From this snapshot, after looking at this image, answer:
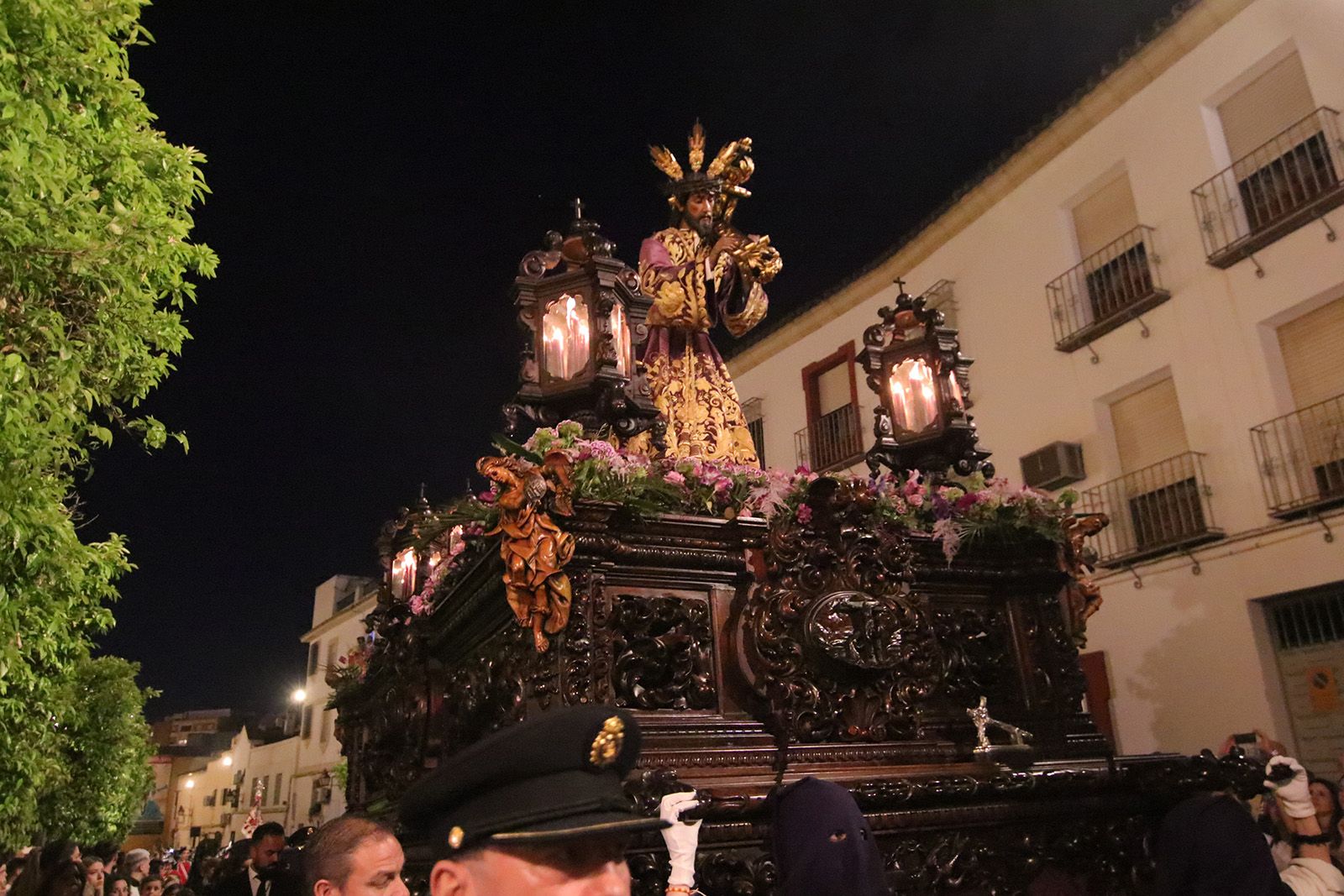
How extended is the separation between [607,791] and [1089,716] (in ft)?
15.9

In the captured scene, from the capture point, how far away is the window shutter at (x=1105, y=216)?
13211 mm

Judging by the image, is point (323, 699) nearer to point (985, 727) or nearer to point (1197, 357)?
point (1197, 357)

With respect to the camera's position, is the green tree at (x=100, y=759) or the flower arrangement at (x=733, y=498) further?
the green tree at (x=100, y=759)

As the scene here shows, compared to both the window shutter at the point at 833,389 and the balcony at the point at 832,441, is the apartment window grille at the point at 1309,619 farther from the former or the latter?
the window shutter at the point at 833,389

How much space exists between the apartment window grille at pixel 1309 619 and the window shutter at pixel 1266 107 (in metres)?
5.10

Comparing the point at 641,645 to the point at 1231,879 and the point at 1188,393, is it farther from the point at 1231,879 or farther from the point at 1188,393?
the point at 1188,393

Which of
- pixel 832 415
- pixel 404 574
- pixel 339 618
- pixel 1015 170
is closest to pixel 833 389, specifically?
pixel 832 415

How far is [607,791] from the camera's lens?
71.1 inches

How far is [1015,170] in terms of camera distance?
14.7 meters

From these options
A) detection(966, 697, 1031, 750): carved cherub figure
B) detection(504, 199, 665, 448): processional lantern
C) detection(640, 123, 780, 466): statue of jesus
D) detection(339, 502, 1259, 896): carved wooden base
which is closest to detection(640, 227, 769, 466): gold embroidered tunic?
detection(640, 123, 780, 466): statue of jesus

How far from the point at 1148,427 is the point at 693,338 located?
8.02 meters

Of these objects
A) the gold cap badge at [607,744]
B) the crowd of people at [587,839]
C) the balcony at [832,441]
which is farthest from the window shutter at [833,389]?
the gold cap badge at [607,744]

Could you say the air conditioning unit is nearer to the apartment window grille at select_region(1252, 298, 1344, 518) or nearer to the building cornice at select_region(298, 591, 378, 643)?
the apartment window grille at select_region(1252, 298, 1344, 518)

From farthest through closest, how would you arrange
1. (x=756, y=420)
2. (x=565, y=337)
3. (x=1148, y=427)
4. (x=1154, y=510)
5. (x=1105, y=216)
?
(x=756, y=420), (x=1105, y=216), (x=1148, y=427), (x=1154, y=510), (x=565, y=337)
